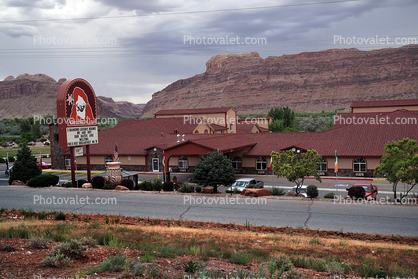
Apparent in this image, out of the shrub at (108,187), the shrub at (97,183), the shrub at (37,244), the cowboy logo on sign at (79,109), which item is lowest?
the shrub at (37,244)

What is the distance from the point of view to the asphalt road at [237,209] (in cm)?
1569

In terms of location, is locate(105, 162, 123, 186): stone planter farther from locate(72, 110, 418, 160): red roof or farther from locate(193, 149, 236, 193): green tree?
locate(72, 110, 418, 160): red roof

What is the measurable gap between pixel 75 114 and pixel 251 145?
22.2m

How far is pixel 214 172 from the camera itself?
25484 millimetres

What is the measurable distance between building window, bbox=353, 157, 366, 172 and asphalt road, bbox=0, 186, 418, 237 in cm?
1867

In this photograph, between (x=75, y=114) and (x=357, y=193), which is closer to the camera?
(x=357, y=193)

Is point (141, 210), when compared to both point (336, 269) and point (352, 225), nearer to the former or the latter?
point (352, 225)

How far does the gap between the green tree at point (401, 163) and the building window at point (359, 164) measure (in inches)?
542

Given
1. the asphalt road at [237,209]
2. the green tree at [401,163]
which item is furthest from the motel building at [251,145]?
the green tree at [401,163]

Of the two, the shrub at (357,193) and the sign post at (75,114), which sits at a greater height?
the sign post at (75,114)

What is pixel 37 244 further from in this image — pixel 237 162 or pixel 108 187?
pixel 237 162

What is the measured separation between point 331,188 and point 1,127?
396ft

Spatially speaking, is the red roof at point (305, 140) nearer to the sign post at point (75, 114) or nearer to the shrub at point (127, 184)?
the shrub at point (127, 184)

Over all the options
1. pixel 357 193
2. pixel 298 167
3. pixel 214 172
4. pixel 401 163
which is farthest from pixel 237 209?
pixel 401 163
